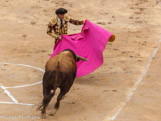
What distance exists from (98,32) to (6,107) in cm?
254

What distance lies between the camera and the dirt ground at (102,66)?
872 cm

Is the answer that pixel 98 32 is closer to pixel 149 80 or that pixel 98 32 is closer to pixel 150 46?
pixel 149 80

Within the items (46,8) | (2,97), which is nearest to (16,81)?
(2,97)

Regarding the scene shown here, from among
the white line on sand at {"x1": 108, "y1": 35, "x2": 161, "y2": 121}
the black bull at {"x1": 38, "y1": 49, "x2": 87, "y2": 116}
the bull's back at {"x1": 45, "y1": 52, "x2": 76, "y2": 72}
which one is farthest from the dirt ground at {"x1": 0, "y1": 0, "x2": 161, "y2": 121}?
the bull's back at {"x1": 45, "y1": 52, "x2": 76, "y2": 72}

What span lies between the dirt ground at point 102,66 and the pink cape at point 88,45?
1.33 ft

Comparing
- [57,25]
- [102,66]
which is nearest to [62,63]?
[57,25]

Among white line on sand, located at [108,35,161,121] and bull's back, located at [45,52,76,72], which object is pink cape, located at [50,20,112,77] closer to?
white line on sand, located at [108,35,161,121]

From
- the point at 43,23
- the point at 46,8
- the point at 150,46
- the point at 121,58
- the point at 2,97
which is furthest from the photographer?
the point at 46,8

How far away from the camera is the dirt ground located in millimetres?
8719

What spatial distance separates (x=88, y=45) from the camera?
10094 millimetres

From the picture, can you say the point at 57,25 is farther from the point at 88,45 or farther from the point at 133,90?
the point at 133,90

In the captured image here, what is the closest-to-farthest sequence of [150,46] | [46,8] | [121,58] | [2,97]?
[2,97], [121,58], [150,46], [46,8]

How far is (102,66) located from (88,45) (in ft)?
4.38

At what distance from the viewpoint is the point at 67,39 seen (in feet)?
32.6
